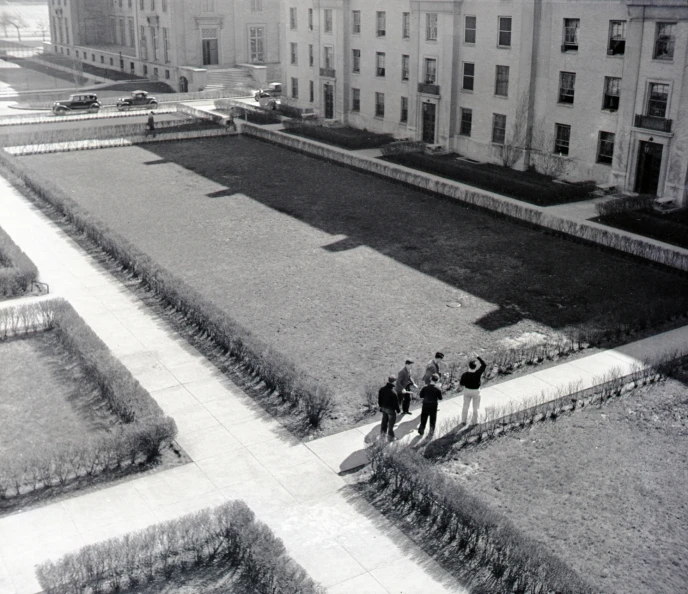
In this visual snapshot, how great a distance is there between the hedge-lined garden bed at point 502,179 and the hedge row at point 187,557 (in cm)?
2764

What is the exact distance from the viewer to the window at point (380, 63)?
5500 centimetres

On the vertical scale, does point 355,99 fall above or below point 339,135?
above

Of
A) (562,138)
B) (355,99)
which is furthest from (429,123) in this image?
(562,138)

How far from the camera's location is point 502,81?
45469 mm

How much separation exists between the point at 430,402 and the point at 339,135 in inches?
1466

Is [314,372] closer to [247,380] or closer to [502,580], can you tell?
[247,380]

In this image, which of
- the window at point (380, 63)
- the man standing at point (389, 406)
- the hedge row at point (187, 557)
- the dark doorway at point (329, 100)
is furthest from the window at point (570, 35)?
the hedge row at point (187, 557)

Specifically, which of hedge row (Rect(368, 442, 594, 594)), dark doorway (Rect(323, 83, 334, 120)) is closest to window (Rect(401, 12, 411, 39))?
dark doorway (Rect(323, 83, 334, 120))

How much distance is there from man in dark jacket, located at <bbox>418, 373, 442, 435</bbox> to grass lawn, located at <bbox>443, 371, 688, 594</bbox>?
0.99 m

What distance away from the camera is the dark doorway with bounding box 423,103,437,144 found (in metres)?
50.5

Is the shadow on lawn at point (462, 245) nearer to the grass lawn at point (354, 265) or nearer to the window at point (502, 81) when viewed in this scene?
the grass lawn at point (354, 265)

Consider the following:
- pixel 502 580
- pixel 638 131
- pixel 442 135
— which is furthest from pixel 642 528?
pixel 442 135

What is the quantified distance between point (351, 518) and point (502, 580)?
3027 millimetres

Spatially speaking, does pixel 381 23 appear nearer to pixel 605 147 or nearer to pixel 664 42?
pixel 605 147
